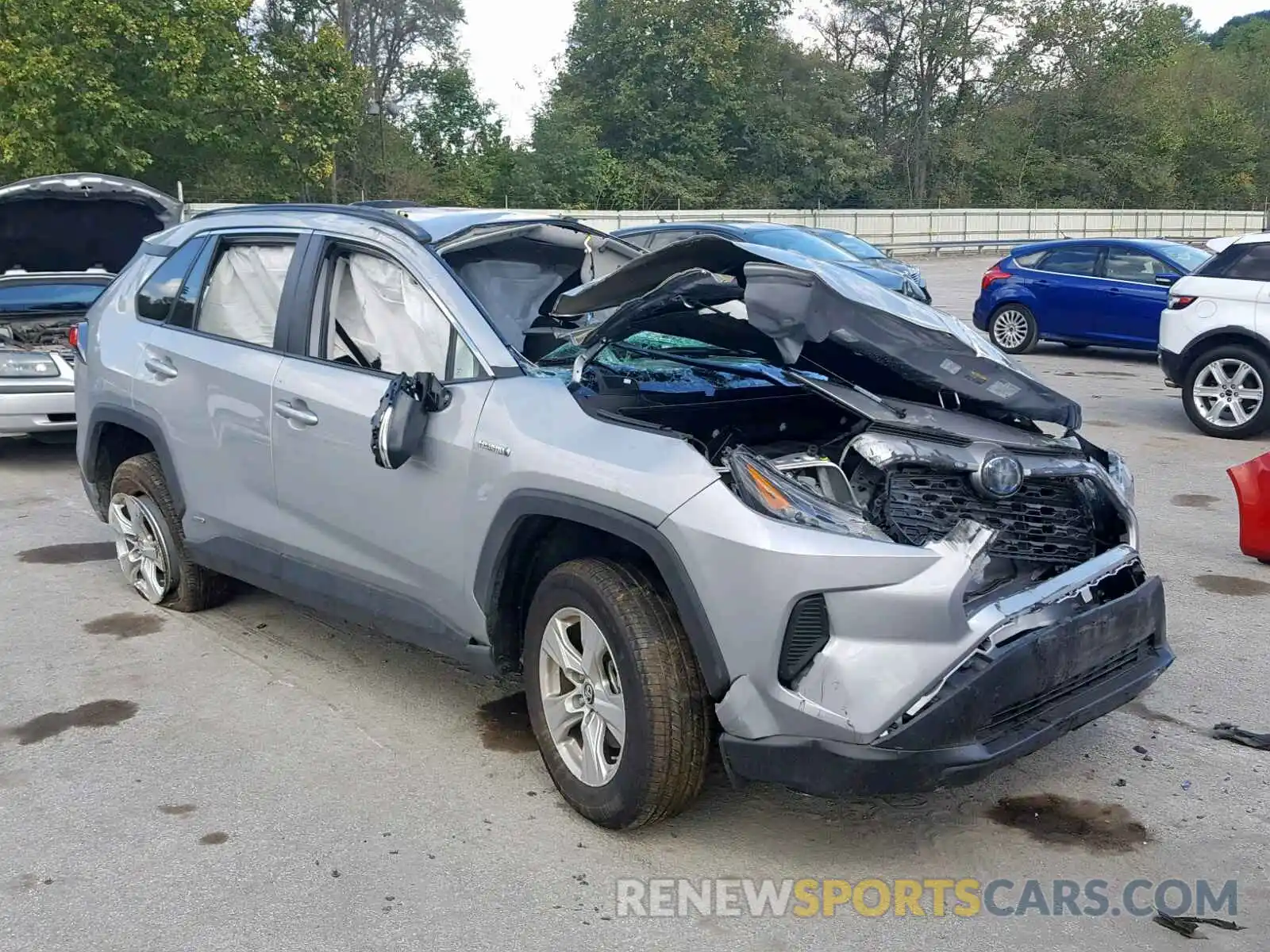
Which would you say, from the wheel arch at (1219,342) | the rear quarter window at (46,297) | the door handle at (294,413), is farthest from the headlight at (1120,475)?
the rear quarter window at (46,297)

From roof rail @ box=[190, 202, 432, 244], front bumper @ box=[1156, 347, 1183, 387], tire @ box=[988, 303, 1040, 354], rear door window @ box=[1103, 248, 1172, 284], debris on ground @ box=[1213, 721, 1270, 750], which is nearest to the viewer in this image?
debris on ground @ box=[1213, 721, 1270, 750]

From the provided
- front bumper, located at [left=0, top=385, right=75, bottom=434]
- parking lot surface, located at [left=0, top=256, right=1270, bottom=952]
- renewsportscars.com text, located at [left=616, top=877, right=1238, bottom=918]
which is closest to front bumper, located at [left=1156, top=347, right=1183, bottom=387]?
parking lot surface, located at [left=0, top=256, right=1270, bottom=952]

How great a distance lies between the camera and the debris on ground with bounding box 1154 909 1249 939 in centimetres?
321

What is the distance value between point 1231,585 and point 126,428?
540 cm

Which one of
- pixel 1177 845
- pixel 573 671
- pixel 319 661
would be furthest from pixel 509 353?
pixel 1177 845

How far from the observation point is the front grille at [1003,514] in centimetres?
375

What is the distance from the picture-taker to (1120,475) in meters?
4.28

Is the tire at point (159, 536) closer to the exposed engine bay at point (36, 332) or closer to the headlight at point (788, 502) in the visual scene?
the headlight at point (788, 502)

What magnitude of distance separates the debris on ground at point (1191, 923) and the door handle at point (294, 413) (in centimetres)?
315

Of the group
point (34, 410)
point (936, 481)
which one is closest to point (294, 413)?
point (936, 481)

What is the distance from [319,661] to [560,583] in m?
1.91

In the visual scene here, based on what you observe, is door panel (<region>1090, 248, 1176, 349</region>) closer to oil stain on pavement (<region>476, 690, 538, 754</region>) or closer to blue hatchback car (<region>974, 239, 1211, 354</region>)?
blue hatchback car (<region>974, 239, 1211, 354</region>)

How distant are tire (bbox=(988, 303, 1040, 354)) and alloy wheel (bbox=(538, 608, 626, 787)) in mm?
12505

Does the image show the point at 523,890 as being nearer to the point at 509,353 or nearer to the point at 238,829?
the point at 238,829
